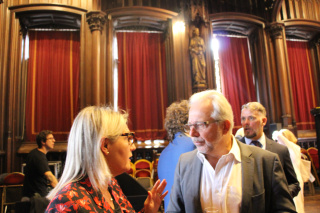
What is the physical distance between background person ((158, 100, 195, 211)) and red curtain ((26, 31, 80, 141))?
Result: 5093 millimetres

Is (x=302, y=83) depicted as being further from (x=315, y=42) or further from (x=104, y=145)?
(x=104, y=145)

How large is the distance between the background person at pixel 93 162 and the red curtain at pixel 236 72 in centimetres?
666

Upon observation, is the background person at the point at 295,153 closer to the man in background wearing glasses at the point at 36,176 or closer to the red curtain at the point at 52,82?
the man in background wearing glasses at the point at 36,176

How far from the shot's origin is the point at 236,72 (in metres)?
7.93

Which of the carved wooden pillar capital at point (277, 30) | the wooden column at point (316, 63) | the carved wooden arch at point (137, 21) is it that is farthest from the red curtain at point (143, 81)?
the wooden column at point (316, 63)

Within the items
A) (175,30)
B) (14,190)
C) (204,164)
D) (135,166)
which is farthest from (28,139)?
(204,164)

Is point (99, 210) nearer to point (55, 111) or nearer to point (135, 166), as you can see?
point (135, 166)

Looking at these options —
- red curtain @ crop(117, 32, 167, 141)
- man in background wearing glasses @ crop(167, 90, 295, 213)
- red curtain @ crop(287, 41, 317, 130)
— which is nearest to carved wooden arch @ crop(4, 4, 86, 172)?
red curtain @ crop(117, 32, 167, 141)

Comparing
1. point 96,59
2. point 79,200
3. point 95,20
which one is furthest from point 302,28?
point 79,200

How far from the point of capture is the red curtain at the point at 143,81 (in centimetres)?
705

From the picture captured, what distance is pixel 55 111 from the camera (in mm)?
6750

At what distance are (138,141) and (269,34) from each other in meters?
5.05

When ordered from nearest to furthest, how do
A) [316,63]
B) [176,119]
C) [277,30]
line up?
[176,119], [277,30], [316,63]

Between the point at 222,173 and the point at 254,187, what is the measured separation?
18cm
